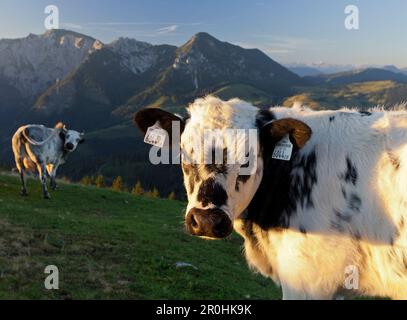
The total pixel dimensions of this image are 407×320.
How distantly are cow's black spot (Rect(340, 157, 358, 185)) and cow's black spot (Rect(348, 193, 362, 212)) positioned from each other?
17 cm

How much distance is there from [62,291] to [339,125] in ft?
21.3

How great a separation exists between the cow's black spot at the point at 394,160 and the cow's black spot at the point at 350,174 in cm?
43

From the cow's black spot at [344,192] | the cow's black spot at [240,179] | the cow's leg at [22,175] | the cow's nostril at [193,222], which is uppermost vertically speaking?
the cow's black spot at [240,179]

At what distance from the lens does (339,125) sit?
5938mm

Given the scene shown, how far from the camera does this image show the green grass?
30.9 ft

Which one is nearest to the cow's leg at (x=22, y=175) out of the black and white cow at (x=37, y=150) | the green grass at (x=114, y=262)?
the black and white cow at (x=37, y=150)

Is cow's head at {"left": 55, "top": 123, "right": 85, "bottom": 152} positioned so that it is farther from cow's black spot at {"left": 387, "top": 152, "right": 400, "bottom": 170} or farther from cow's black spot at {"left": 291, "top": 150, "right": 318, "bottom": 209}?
cow's black spot at {"left": 387, "top": 152, "right": 400, "bottom": 170}

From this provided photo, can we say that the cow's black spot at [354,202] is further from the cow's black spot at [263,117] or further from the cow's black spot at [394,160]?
the cow's black spot at [263,117]

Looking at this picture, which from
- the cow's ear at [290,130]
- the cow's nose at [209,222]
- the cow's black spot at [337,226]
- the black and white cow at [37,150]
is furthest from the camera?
the black and white cow at [37,150]

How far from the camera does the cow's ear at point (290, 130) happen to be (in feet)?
18.2

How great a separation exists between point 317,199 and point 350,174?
0.51m

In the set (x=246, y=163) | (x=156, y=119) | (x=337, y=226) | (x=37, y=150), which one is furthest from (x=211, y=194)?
(x=37, y=150)
